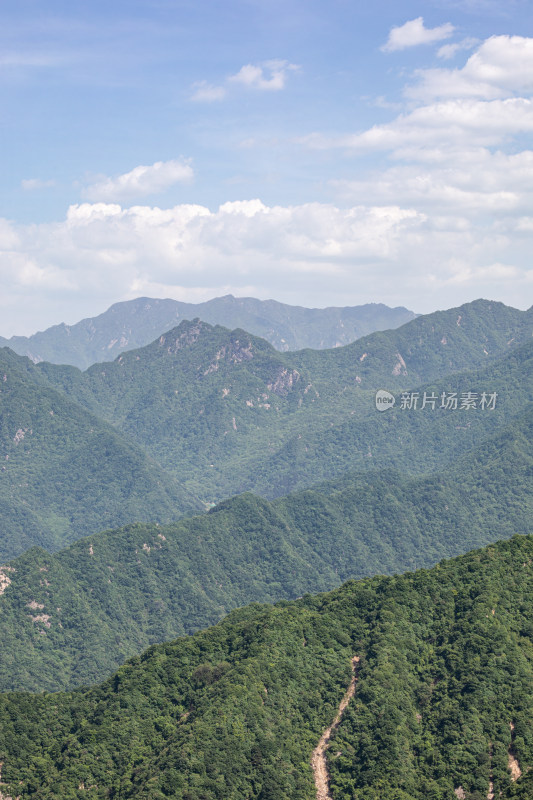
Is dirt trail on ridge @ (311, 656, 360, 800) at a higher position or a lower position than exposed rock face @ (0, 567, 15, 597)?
lower

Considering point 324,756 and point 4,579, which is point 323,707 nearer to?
point 324,756

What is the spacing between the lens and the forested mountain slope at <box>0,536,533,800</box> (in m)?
89.3

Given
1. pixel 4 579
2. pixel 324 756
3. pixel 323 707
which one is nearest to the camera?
pixel 324 756

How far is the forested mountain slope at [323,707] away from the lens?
8931 cm

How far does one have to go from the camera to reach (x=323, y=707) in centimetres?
10125

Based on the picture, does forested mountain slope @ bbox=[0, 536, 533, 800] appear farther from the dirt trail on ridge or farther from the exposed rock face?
the exposed rock face

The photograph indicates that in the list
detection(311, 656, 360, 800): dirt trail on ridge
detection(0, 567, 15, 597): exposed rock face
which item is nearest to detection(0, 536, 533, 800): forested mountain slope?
detection(311, 656, 360, 800): dirt trail on ridge

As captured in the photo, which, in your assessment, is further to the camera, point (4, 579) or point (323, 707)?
point (4, 579)

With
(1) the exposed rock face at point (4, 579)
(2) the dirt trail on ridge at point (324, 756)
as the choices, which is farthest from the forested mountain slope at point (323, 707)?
(1) the exposed rock face at point (4, 579)

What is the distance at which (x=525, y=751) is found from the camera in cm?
8825

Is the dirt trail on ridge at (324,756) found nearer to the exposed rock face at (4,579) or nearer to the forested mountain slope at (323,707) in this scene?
the forested mountain slope at (323,707)

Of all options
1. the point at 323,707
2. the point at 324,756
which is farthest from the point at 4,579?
the point at 324,756

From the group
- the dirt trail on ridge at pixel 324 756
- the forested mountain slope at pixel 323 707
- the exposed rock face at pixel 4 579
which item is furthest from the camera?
the exposed rock face at pixel 4 579

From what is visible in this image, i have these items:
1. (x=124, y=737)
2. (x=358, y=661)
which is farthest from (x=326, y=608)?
(x=124, y=737)
